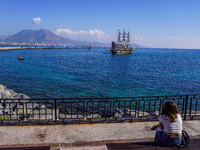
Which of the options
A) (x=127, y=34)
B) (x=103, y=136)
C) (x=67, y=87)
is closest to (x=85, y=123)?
(x=103, y=136)

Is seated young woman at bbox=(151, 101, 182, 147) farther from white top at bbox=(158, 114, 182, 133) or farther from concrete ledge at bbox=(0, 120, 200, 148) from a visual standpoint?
concrete ledge at bbox=(0, 120, 200, 148)

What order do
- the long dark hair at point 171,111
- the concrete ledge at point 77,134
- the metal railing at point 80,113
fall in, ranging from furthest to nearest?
the metal railing at point 80,113 → the concrete ledge at point 77,134 → the long dark hair at point 171,111

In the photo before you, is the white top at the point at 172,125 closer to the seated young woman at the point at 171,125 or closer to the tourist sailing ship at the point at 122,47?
the seated young woman at the point at 171,125

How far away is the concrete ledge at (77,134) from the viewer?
20.1 ft

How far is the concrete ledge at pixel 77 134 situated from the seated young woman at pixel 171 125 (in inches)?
78.3

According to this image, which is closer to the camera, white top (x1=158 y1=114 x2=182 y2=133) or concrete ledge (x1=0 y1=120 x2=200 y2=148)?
white top (x1=158 y1=114 x2=182 y2=133)

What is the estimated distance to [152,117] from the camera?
840 centimetres

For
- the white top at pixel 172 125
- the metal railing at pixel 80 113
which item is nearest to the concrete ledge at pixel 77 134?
the metal railing at pixel 80 113

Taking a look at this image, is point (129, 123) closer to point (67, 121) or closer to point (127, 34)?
point (67, 121)

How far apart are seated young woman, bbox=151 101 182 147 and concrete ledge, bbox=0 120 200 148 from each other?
78.3 inches

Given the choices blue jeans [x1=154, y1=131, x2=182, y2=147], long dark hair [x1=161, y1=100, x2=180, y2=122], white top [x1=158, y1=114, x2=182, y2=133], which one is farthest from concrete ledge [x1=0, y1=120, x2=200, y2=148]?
long dark hair [x1=161, y1=100, x2=180, y2=122]

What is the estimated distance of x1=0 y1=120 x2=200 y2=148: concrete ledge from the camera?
20.1 ft

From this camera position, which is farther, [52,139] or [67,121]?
[67,121]

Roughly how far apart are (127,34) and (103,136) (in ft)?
503
